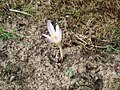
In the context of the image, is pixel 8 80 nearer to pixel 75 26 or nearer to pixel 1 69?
pixel 1 69

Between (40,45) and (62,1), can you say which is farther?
(62,1)

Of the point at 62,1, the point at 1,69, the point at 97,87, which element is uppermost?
the point at 62,1

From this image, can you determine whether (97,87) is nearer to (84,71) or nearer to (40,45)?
(84,71)

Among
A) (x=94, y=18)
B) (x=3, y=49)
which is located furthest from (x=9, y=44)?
(x=94, y=18)

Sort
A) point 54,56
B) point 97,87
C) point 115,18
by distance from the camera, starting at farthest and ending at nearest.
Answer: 1. point 115,18
2. point 54,56
3. point 97,87

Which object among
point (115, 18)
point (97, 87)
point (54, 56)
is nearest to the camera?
point (97, 87)

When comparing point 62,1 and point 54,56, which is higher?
point 62,1
